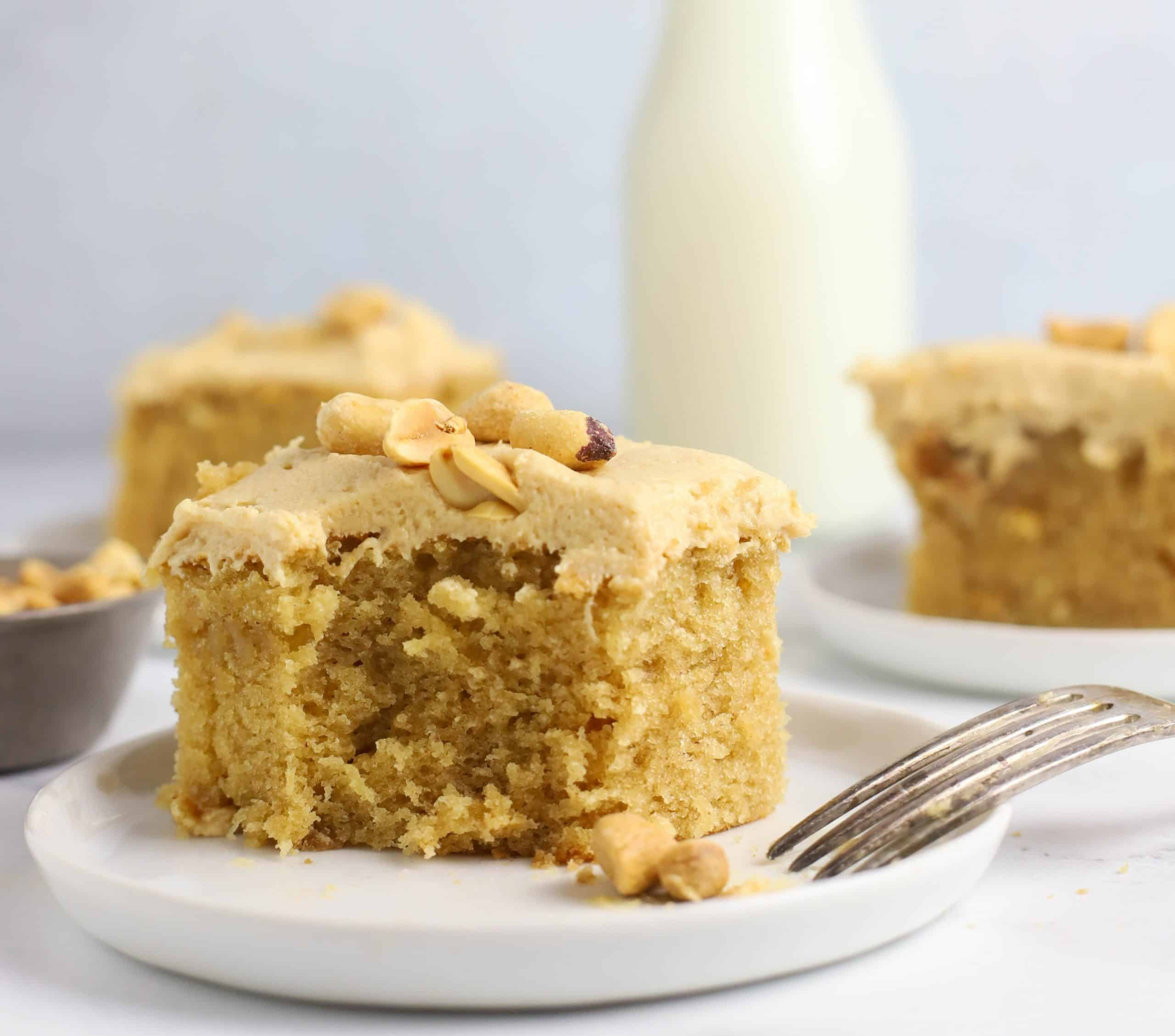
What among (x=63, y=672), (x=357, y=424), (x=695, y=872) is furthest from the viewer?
(x=63, y=672)

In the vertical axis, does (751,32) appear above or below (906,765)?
above

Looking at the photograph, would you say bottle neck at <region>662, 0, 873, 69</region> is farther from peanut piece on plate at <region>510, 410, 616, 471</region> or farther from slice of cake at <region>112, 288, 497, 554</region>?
peanut piece on plate at <region>510, 410, 616, 471</region>

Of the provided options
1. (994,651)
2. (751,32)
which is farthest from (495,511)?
(751,32)

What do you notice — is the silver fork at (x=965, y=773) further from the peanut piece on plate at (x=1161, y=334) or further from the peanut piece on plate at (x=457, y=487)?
the peanut piece on plate at (x=1161, y=334)

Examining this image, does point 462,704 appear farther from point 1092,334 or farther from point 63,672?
point 1092,334

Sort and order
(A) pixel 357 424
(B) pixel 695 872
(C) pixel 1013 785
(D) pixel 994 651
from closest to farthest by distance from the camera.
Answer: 1. (B) pixel 695 872
2. (C) pixel 1013 785
3. (A) pixel 357 424
4. (D) pixel 994 651

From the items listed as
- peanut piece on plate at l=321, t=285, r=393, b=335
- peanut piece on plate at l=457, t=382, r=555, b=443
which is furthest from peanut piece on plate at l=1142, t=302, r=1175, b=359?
peanut piece on plate at l=321, t=285, r=393, b=335

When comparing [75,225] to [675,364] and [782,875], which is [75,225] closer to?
[675,364]
